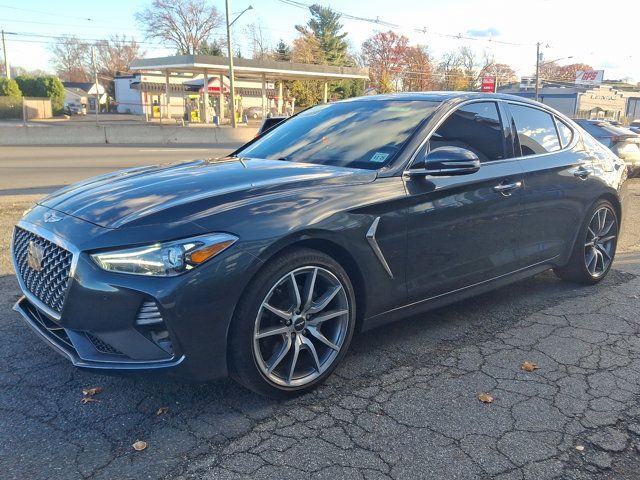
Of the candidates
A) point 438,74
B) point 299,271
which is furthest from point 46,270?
point 438,74

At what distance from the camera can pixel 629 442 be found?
2781 millimetres

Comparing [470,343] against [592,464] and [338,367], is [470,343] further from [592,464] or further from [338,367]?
[592,464]

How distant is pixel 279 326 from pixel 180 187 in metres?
0.95

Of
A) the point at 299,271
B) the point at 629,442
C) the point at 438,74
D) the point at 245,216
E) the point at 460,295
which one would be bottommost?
the point at 629,442

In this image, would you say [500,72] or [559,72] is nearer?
[500,72]

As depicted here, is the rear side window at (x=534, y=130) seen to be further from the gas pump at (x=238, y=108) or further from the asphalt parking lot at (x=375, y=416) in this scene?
the gas pump at (x=238, y=108)

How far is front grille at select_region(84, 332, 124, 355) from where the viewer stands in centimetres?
270

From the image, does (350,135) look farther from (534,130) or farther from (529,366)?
(529,366)

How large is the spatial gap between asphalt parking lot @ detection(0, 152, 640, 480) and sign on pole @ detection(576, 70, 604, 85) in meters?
95.2

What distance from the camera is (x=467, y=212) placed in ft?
12.5

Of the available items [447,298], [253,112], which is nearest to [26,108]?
[253,112]

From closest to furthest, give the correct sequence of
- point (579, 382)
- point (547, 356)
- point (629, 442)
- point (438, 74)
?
point (629, 442), point (579, 382), point (547, 356), point (438, 74)

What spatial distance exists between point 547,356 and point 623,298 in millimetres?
1672

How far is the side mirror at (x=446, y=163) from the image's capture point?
344 centimetres
